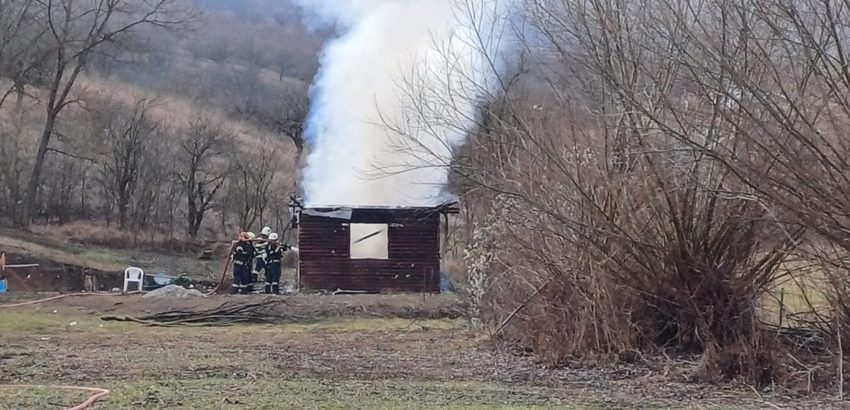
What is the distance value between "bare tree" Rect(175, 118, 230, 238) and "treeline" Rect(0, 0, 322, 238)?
3.5 inches

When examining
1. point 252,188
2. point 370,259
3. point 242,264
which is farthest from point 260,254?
point 252,188

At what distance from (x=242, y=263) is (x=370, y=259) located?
3.09 m

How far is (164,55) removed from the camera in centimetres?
8175

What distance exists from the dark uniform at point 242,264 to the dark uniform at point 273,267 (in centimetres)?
41

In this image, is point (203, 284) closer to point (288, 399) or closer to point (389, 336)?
point (389, 336)

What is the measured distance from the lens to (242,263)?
21.6 metres

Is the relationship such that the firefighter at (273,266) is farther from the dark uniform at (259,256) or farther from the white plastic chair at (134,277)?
the white plastic chair at (134,277)

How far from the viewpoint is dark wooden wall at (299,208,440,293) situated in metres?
22.8

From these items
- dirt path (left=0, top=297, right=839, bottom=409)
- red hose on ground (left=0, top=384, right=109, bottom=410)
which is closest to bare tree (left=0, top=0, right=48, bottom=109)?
dirt path (left=0, top=297, right=839, bottom=409)

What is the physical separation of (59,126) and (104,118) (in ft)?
10.6

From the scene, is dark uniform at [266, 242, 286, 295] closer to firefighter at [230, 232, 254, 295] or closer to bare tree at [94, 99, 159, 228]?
firefighter at [230, 232, 254, 295]

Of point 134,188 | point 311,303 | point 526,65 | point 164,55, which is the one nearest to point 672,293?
point 526,65

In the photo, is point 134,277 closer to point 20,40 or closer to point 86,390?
point 86,390

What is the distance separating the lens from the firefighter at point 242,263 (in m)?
21.6
